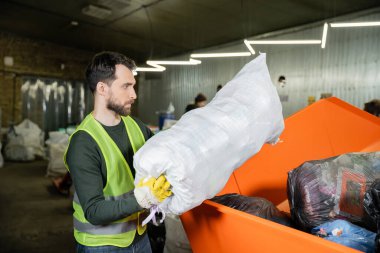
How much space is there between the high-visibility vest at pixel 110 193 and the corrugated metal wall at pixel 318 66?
20.8 feet

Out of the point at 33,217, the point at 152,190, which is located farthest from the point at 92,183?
the point at 33,217

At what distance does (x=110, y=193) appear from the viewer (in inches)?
51.4

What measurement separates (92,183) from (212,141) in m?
0.52

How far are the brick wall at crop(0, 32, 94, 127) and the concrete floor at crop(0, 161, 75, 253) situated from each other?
3.73m

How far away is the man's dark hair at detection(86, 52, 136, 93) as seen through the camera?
1405 mm

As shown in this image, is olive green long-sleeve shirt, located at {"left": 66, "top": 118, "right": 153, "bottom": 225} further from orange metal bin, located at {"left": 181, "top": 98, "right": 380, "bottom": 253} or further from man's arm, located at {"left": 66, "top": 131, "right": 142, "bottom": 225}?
orange metal bin, located at {"left": 181, "top": 98, "right": 380, "bottom": 253}

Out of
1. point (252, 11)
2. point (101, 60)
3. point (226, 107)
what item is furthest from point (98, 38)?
point (226, 107)

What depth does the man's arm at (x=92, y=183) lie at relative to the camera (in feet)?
3.59

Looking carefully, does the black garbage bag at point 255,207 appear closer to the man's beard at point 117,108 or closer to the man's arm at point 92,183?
the man's arm at point 92,183

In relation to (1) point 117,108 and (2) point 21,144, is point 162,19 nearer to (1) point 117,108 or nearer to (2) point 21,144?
(2) point 21,144

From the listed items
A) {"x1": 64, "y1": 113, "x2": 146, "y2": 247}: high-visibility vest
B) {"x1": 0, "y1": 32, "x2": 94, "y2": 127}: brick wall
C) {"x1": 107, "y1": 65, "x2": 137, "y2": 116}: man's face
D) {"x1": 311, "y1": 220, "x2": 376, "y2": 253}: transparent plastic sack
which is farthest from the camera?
{"x1": 0, "y1": 32, "x2": 94, "y2": 127}: brick wall

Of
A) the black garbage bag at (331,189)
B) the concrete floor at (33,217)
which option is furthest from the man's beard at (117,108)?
the concrete floor at (33,217)

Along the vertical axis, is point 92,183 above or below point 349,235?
above

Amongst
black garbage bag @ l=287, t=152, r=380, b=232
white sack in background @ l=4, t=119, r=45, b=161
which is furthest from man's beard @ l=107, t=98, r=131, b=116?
white sack in background @ l=4, t=119, r=45, b=161
